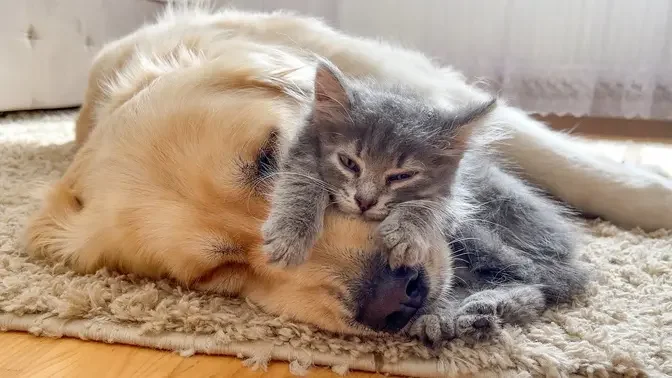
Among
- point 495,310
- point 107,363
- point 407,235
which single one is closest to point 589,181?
point 495,310

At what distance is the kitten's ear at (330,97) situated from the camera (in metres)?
1.37

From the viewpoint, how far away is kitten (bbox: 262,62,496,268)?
4.07 ft

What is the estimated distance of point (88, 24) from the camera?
4.10 m

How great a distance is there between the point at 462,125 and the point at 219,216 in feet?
1.80

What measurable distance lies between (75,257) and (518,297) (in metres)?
1.04

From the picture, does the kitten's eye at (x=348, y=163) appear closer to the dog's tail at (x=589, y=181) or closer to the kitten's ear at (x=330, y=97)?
the kitten's ear at (x=330, y=97)

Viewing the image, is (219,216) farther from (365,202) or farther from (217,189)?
(365,202)

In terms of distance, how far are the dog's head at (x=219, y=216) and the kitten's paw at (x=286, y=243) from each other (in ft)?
0.09

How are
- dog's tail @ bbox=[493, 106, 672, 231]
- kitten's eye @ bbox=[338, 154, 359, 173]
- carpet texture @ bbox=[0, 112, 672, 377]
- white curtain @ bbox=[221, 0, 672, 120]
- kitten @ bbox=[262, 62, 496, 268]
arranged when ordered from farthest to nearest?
white curtain @ bbox=[221, 0, 672, 120]
dog's tail @ bbox=[493, 106, 672, 231]
kitten's eye @ bbox=[338, 154, 359, 173]
kitten @ bbox=[262, 62, 496, 268]
carpet texture @ bbox=[0, 112, 672, 377]

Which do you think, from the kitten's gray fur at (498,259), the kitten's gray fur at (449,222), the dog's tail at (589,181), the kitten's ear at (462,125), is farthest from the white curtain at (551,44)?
the kitten's ear at (462,125)

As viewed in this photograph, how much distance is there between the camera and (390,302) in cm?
113

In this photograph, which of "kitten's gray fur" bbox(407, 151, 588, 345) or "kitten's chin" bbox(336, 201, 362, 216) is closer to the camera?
"kitten's gray fur" bbox(407, 151, 588, 345)

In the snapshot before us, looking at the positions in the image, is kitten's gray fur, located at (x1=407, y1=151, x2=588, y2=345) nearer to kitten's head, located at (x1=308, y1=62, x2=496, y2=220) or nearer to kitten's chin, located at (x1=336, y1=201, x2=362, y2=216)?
kitten's head, located at (x1=308, y1=62, x2=496, y2=220)

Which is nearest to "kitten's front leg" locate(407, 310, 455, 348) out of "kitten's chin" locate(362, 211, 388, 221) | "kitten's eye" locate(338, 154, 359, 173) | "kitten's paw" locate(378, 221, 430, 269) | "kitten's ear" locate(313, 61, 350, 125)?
"kitten's paw" locate(378, 221, 430, 269)
